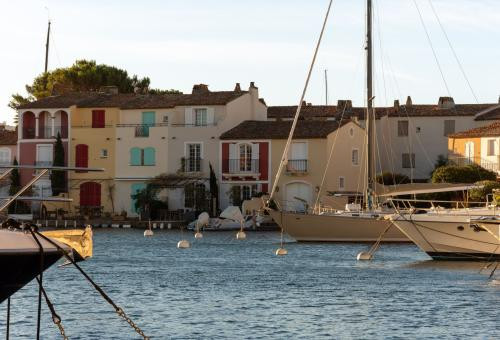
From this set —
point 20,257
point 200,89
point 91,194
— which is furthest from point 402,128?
point 20,257

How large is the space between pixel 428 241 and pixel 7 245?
35168mm

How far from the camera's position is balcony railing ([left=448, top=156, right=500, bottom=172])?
84.9 metres

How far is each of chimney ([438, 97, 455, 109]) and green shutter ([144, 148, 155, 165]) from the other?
2451 centimetres

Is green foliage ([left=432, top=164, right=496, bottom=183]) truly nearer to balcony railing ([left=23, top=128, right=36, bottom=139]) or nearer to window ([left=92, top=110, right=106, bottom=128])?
window ([left=92, top=110, right=106, bottom=128])

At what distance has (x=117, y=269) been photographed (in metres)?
49.2

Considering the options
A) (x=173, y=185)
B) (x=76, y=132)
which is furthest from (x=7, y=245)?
(x=76, y=132)

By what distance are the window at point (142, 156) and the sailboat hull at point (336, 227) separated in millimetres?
25862

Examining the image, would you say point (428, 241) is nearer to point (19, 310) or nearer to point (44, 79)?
point (19, 310)

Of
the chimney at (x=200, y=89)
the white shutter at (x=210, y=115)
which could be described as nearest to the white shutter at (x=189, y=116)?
the white shutter at (x=210, y=115)

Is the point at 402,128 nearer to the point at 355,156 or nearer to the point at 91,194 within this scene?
the point at 355,156

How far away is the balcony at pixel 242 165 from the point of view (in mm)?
87250

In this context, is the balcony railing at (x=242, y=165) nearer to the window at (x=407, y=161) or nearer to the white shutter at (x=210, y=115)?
the white shutter at (x=210, y=115)

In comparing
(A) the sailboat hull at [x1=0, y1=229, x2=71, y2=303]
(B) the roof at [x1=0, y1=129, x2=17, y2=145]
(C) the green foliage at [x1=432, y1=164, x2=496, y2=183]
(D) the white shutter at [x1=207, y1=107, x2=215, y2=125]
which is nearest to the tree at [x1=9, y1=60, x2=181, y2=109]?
(B) the roof at [x1=0, y1=129, x2=17, y2=145]

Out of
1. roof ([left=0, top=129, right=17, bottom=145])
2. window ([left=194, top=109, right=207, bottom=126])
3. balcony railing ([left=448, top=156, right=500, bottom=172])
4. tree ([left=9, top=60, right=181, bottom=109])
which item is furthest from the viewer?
tree ([left=9, top=60, right=181, bottom=109])
